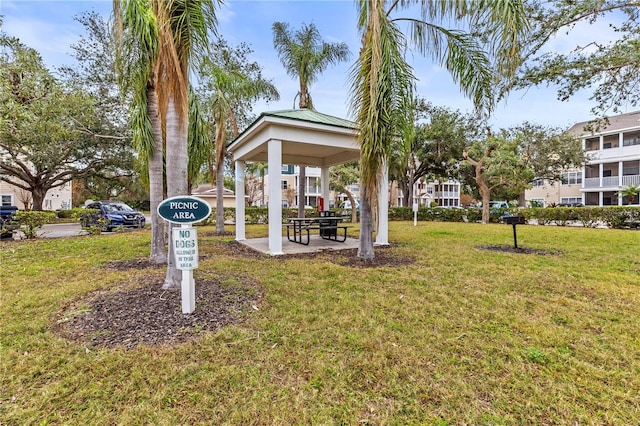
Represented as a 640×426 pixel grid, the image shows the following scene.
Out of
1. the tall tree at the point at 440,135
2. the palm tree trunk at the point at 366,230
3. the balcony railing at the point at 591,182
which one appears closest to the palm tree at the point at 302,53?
the palm tree trunk at the point at 366,230

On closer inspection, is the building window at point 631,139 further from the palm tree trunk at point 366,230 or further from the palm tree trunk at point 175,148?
the palm tree trunk at point 175,148

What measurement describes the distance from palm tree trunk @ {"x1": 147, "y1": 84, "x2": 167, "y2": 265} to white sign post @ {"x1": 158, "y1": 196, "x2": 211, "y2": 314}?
10.3 ft

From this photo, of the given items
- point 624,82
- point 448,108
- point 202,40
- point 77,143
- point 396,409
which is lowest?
point 396,409

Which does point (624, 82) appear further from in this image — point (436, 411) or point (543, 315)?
point (436, 411)

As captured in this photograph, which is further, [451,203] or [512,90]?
[451,203]

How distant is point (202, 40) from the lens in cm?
395

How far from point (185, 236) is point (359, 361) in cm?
232

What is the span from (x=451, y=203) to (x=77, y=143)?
56602 millimetres

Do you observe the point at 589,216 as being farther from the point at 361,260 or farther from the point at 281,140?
the point at 281,140

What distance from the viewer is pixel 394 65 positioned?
5.67 meters

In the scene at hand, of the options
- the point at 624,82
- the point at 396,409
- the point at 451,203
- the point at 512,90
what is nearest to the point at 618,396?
the point at 396,409

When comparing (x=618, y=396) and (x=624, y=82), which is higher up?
(x=624, y=82)

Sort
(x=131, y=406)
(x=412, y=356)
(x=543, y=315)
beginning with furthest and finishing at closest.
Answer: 1. (x=543, y=315)
2. (x=412, y=356)
3. (x=131, y=406)

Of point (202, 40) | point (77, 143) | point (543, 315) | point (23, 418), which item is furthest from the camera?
point (77, 143)
